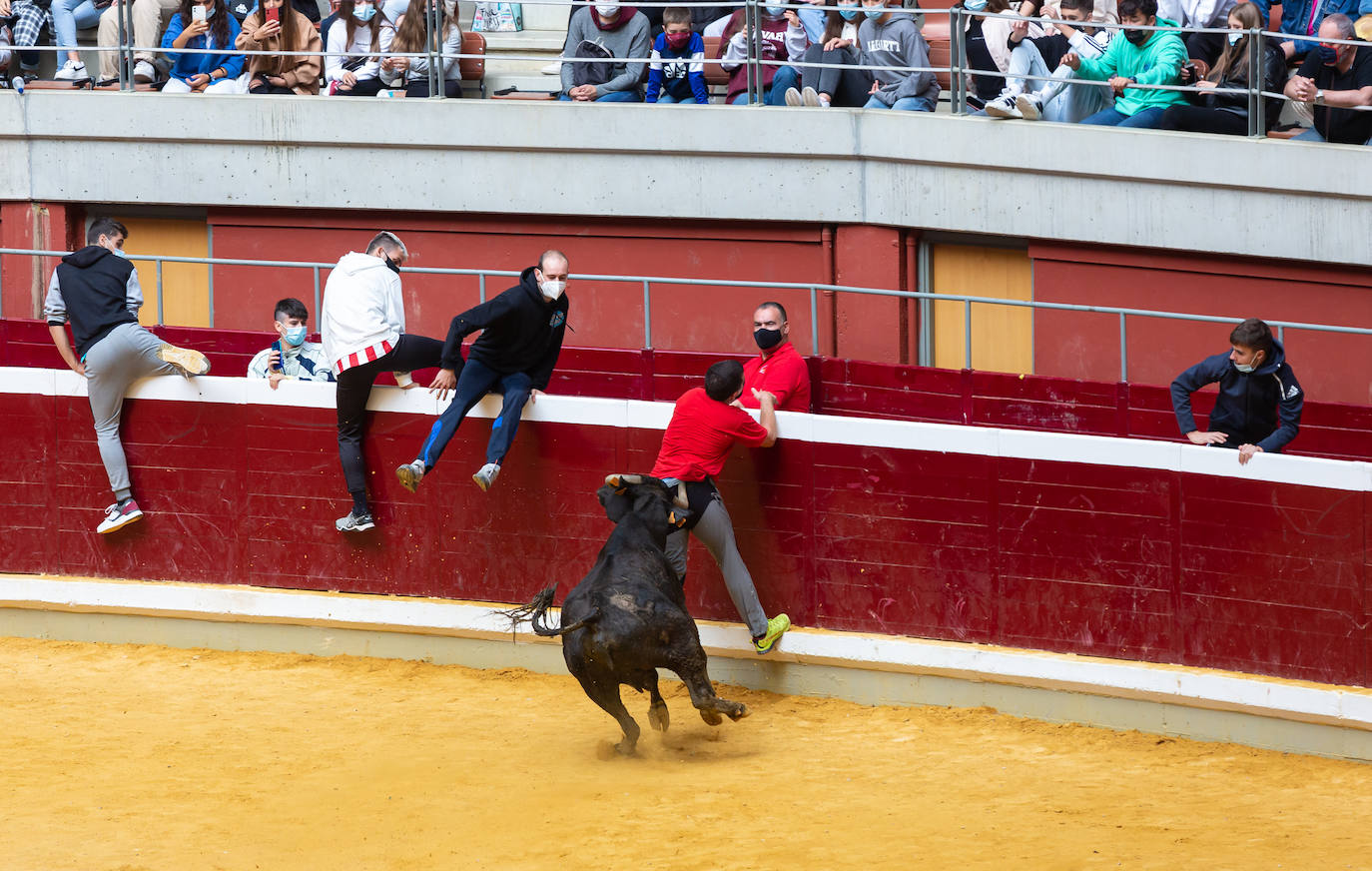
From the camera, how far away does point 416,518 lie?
39.1 feet

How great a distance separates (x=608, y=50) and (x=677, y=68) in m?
0.58

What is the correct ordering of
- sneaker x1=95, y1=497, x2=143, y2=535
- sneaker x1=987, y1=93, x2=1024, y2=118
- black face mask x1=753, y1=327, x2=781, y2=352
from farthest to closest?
sneaker x1=987, y1=93, x2=1024, y2=118 < sneaker x1=95, y1=497, x2=143, y2=535 < black face mask x1=753, y1=327, x2=781, y2=352

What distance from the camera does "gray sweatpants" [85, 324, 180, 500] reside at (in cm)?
1184

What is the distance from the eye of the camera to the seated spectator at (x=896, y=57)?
45.1 ft

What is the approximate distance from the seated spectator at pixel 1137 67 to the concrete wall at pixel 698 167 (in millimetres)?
187

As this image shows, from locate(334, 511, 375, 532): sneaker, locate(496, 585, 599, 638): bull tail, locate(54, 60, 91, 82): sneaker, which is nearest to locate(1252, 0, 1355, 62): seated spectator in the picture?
locate(496, 585, 599, 638): bull tail

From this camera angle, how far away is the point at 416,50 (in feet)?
49.6

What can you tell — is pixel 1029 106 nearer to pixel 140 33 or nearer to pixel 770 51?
pixel 770 51

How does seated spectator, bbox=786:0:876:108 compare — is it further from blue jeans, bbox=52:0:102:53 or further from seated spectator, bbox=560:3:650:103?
blue jeans, bbox=52:0:102:53

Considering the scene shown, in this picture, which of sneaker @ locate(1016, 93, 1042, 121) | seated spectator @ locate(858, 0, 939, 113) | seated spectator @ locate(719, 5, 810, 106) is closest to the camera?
sneaker @ locate(1016, 93, 1042, 121)

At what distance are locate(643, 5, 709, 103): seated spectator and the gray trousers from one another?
176 inches

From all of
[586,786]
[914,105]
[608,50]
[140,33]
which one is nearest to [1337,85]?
[914,105]

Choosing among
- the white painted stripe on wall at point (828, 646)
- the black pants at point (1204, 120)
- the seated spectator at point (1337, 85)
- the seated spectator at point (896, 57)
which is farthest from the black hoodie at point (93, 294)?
the seated spectator at point (1337, 85)

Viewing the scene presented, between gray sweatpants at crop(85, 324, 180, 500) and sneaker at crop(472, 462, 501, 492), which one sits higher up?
gray sweatpants at crop(85, 324, 180, 500)
